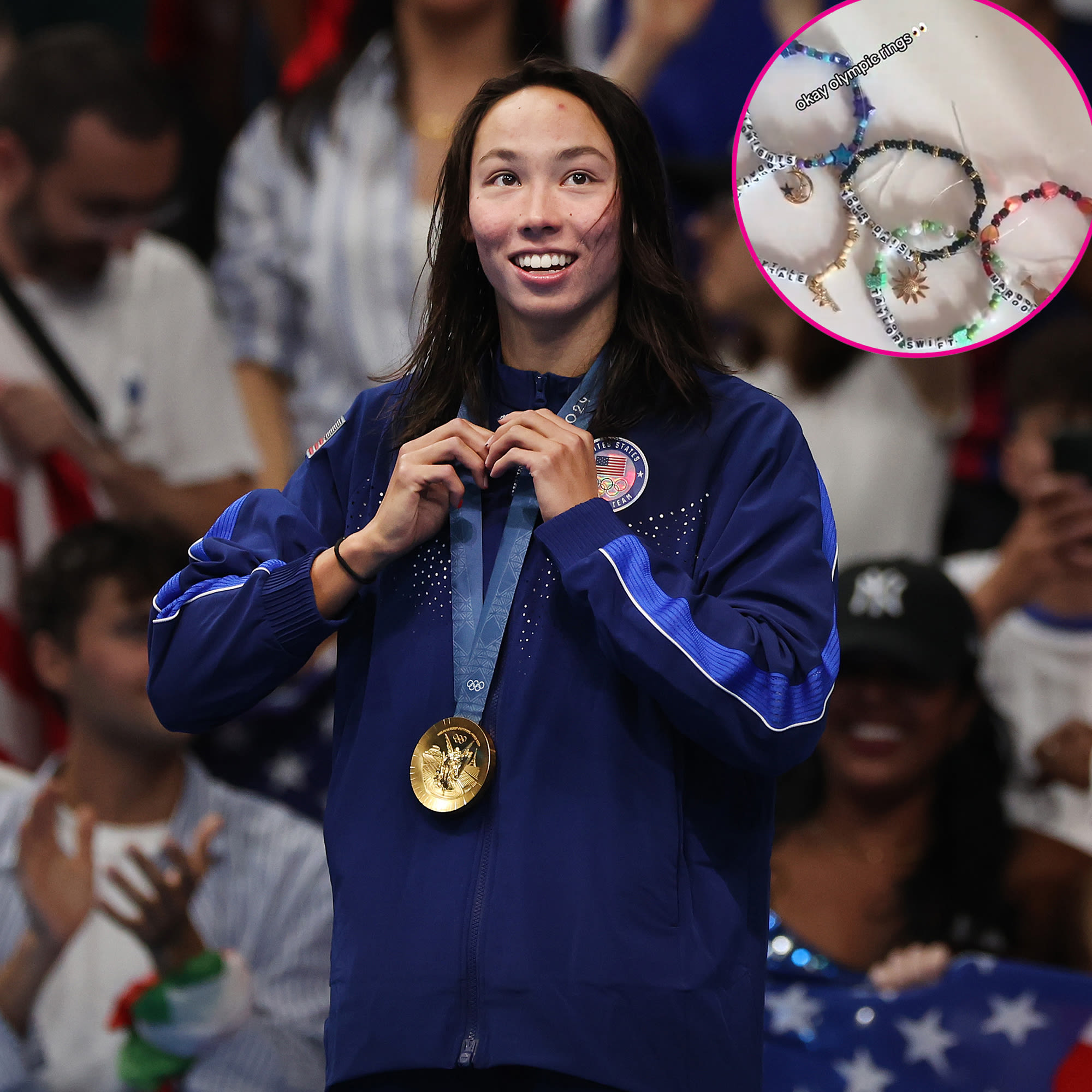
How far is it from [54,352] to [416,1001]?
332 cm

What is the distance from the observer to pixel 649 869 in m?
2.09

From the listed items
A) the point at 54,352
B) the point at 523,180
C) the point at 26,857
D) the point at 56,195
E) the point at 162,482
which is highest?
the point at 523,180

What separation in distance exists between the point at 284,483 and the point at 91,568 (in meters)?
0.62

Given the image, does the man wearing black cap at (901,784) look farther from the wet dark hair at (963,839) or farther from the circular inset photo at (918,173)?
the circular inset photo at (918,173)

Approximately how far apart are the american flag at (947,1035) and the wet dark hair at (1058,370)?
1.68 meters

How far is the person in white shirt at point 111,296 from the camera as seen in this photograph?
503 cm

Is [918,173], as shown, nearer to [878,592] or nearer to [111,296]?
[878,592]

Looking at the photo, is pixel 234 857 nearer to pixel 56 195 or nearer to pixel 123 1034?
pixel 123 1034

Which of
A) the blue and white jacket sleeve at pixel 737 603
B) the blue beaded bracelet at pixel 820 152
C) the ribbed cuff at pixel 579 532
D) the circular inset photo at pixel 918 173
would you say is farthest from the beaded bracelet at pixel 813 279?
the ribbed cuff at pixel 579 532

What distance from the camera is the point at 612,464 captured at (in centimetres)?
231

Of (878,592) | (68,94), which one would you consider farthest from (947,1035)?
(68,94)

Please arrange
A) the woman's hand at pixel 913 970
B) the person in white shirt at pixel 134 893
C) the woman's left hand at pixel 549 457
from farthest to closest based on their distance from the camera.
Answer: the person in white shirt at pixel 134 893, the woman's hand at pixel 913 970, the woman's left hand at pixel 549 457

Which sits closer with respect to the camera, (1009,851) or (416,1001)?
(416,1001)

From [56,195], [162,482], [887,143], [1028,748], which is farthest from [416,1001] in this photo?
[56,195]
